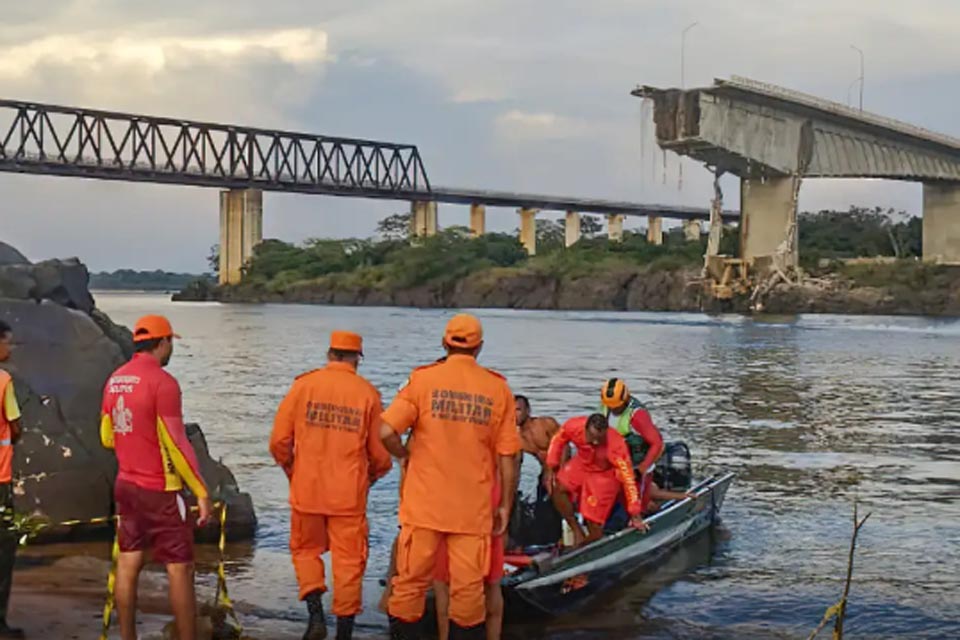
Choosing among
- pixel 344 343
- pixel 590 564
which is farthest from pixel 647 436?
pixel 344 343

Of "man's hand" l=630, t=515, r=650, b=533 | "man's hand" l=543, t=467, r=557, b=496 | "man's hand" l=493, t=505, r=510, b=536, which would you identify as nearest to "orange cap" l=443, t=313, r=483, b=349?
"man's hand" l=493, t=505, r=510, b=536

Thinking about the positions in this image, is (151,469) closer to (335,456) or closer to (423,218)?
(335,456)

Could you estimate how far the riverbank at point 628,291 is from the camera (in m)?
92.0

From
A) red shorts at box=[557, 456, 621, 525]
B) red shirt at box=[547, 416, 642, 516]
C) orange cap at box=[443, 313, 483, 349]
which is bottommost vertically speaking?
red shorts at box=[557, 456, 621, 525]

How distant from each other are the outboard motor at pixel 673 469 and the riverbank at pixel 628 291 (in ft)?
256

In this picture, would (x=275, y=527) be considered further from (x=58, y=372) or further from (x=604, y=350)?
(x=604, y=350)

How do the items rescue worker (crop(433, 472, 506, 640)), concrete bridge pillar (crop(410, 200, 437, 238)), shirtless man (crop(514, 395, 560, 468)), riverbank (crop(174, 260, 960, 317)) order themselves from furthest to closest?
concrete bridge pillar (crop(410, 200, 437, 238)) → riverbank (crop(174, 260, 960, 317)) → shirtless man (crop(514, 395, 560, 468)) → rescue worker (crop(433, 472, 506, 640))

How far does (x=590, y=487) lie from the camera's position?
10.3m

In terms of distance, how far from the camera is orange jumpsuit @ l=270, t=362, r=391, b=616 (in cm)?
768

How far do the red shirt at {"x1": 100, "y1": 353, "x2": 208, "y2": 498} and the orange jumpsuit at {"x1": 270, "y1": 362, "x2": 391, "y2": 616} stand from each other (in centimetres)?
93

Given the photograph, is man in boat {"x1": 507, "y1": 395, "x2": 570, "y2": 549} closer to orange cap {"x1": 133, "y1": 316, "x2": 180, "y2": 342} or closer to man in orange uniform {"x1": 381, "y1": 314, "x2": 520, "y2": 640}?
man in orange uniform {"x1": 381, "y1": 314, "x2": 520, "y2": 640}

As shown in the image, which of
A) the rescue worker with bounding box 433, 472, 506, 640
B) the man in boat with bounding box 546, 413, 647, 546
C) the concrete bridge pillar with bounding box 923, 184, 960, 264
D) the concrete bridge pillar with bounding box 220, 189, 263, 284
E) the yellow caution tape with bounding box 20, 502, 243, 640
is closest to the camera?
the rescue worker with bounding box 433, 472, 506, 640

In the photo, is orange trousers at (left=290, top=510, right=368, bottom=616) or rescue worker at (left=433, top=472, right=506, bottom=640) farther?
orange trousers at (left=290, top=510, right=368, bottom=616)

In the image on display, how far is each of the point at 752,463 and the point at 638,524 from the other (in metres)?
9.48
